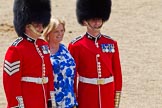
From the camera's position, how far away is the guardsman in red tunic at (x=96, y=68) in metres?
5.16

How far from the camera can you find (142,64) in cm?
980

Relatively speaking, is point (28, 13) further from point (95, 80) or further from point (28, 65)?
point (95, 80)

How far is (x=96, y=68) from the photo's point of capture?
16.9 ft

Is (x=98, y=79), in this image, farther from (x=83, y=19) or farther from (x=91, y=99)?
(x=83, y=19)

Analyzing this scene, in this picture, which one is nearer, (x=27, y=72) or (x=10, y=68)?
(x=10, y=68)

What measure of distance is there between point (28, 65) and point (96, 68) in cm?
69

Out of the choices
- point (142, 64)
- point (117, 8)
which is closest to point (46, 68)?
point (142, 64)

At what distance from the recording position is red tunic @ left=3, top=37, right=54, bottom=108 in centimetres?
464

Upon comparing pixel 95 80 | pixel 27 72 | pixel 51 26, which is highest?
pixel 51 26

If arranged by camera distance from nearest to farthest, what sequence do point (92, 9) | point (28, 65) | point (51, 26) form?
point (28, 65), point (51, 26), point (92, 9)

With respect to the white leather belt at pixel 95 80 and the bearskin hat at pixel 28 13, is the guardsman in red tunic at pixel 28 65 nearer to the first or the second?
the bearskin hat at pixel 28 13

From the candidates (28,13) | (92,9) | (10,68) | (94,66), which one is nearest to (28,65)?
(10,68)

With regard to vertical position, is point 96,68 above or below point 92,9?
below

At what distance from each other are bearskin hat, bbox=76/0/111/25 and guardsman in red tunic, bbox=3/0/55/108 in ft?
1.69
